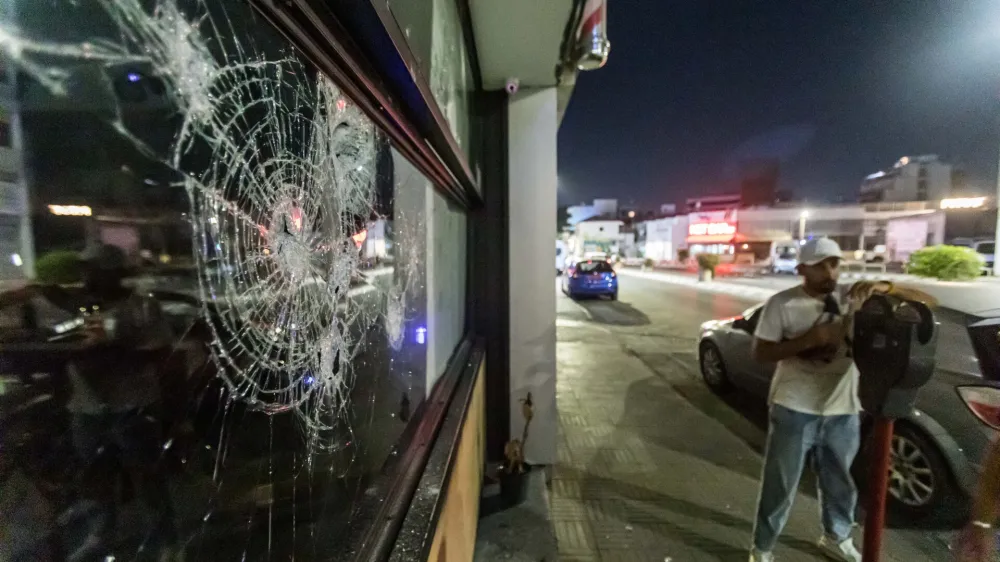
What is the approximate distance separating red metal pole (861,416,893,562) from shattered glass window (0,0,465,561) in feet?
8.84

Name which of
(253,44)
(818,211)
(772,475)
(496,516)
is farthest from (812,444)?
(818,211)

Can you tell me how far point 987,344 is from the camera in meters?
3.29

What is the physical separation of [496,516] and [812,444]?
7.18 ft

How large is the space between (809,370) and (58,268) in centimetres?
353

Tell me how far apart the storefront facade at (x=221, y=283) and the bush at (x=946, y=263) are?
41.1 ft

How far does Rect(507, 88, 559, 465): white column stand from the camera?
4.56m

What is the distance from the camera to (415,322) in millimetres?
2229

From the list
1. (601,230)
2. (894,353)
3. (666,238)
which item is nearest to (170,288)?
(894,353)

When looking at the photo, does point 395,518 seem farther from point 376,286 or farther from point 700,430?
point 700,430

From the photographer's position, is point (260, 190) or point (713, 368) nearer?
point (260, 190)

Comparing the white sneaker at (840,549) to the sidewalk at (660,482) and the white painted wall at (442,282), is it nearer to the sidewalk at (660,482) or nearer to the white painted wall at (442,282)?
the sidewalk at (660,482)

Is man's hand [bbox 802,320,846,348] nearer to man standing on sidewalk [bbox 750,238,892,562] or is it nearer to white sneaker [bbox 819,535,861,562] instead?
man standing on sidewalk [bbox 750,238,892,562]

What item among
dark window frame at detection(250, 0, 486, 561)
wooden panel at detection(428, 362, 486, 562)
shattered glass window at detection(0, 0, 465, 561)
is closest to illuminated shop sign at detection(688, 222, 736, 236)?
wooden panel at detection(428, 362, 486, 562)

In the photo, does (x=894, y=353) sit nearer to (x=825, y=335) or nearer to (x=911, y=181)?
(x=825, y=335)
